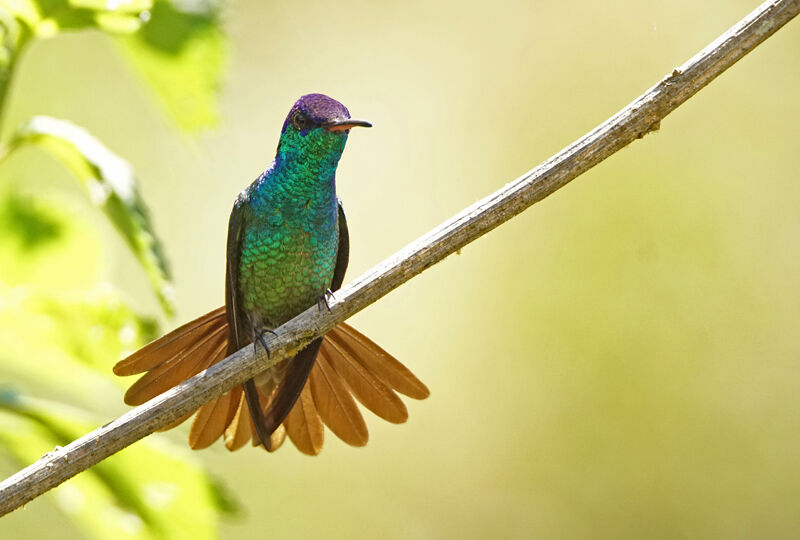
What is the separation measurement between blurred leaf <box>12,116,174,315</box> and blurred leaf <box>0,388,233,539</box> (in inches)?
11.9

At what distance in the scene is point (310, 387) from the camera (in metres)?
2.71

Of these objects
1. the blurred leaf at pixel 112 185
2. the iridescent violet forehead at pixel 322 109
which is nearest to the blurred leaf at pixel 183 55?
the blurred leaf at pixel 112 185

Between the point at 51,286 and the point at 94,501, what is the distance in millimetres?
499

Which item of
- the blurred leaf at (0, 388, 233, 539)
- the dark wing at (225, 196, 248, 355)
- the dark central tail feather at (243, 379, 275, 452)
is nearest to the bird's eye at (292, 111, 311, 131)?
the dark wing at (225, 196, 248, 355)

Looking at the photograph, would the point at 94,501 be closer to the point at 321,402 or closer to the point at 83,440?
the point at 83,440

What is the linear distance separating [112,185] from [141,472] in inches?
22.2

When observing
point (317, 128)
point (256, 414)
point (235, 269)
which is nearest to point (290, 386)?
point (256, 414)

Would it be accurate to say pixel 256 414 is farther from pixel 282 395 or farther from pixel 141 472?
pixel 141 472

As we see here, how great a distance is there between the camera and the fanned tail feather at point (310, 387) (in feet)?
8.05

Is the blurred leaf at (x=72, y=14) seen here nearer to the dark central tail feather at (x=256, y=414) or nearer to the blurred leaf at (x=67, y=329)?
the blurred leaf at (x=67, y=329)

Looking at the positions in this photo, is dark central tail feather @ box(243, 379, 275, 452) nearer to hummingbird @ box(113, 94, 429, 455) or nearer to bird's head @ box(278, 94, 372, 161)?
hummingbird @ box(113, 94, 429, 455)

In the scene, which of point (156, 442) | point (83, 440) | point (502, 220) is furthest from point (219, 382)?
point (502, 220)

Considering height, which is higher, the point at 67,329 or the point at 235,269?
the point at 235,269

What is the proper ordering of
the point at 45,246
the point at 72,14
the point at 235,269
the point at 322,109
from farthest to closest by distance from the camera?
the point at 235,269 → the point at 322,109 → the point at 45,246 → the point at 72,14
